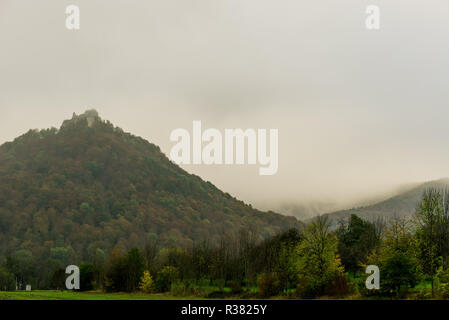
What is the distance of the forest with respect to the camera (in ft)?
196

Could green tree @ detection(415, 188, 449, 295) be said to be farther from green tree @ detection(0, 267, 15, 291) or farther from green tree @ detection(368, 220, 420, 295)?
green tree @ detection(0, 267, 15, 291)

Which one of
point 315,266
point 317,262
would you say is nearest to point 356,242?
point 317,262

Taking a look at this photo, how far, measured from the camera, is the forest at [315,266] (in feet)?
196

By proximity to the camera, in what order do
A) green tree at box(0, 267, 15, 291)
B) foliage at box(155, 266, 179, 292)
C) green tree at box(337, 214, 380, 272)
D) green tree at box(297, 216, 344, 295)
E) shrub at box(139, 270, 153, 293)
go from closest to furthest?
1. green tree at box(297, 216, 344, 295)
2. shrub at box(139, 270, 153, 293)
3. foliage at box(155, 266, 179, 292)
4. green tree at box(337, 214, 380, 272)
5. green tree at box(0, 267, 15, 291)

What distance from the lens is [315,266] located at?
228 ft

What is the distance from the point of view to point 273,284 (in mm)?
74875

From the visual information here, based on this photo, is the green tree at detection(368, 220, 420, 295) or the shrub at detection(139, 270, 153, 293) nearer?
the green tree at detection(368, 220, 420, 295)

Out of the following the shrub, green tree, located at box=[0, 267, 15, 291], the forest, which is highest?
the forest

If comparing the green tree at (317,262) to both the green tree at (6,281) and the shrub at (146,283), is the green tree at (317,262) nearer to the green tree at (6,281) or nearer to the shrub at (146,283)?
the shrub at (146,283)

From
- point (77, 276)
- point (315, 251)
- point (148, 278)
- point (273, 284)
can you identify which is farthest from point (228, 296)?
point (77, 276)

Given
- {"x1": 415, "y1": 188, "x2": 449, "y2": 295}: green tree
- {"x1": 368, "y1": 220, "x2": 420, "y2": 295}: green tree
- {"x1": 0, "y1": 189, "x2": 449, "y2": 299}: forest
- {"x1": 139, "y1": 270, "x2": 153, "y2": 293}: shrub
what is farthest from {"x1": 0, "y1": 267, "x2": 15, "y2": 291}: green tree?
{"x1": 415, "y1": 188, "x2": 449, "y2": 295}: green tree
